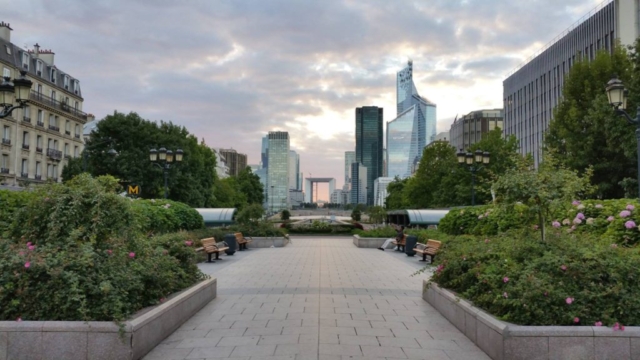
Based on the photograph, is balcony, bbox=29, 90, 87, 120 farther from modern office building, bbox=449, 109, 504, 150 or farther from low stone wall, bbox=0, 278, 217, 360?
modern office building, bbox=449, 109, 504, 150

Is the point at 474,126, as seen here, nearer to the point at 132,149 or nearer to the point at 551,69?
the point at 551,69

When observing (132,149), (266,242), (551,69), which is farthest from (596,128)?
(551,69)

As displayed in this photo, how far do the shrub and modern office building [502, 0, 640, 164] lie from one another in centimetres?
4141

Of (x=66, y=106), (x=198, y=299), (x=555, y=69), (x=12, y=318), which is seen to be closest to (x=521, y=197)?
(x=198, y=299)

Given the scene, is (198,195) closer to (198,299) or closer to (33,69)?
(33,69)

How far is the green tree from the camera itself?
2567 cm

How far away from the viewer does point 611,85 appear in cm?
1303

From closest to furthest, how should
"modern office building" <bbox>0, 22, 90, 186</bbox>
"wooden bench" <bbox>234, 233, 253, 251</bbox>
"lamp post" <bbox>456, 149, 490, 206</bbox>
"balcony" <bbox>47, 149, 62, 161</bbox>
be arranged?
1. "lamp post" <bbox>456, 149, 490, 206</bbox>
2. "wooden bench" <bbox>234, 233, 253, 251</bbox>
3. "modern office building" <bbox>0, 22, 90, 186</bbox>
4. "balcony" <bbox>47, 149, 62, 161</bbox>

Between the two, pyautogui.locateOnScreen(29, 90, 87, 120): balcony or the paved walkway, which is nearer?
the paved walkway

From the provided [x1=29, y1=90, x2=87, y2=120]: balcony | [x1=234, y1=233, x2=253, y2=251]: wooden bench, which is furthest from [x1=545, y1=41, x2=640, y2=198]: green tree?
[x1=29, y1=90, x2=87, y2=120]: balcony

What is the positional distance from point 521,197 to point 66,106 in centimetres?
6189

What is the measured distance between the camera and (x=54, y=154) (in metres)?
55.6

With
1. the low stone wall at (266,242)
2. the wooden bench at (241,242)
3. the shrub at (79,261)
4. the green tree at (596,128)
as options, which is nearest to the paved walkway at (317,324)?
the shrub at (79,261)

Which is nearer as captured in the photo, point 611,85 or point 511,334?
point 511,334
